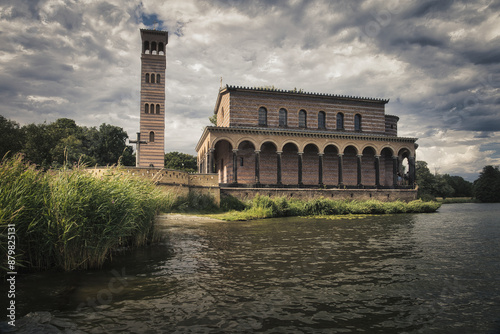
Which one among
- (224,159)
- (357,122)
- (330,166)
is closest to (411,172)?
(357,122)

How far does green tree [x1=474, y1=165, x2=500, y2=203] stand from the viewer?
58094 mm

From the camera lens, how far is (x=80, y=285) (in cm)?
618

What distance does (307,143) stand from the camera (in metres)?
31.0

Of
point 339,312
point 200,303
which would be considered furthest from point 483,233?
point 200,303

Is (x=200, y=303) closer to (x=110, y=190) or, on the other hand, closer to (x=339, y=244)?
(x=110, y=190)

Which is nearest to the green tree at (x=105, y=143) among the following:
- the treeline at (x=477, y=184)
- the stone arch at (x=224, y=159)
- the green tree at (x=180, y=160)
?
the green tree at (x=180, y=160)

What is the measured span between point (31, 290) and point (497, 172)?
7751cm

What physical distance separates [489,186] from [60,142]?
74.7 m

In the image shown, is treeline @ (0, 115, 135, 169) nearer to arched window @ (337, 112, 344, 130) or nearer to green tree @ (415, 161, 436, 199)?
arched window @ (337, 112, 344, 130)

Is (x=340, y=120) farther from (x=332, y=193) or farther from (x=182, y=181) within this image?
(x=182, y=181)

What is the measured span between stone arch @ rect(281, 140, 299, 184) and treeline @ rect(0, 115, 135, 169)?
52.5 ft

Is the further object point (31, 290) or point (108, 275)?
point (108, 275)

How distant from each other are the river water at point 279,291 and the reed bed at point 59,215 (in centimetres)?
55

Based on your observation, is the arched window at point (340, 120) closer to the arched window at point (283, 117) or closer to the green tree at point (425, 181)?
the arched window at point (283, 117)
